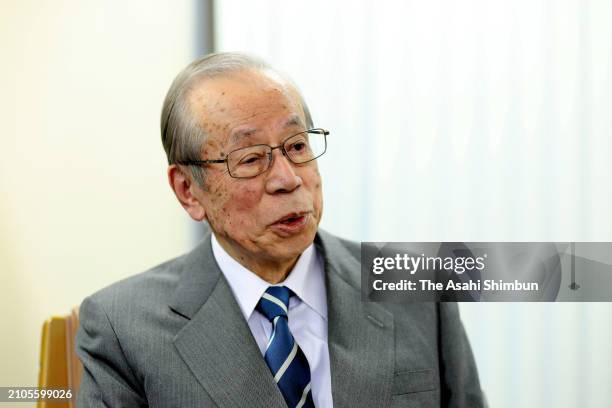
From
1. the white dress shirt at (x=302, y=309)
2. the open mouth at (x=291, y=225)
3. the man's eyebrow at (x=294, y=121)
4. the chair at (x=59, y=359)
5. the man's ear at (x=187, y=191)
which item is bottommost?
the chair at (x=59, y=359)

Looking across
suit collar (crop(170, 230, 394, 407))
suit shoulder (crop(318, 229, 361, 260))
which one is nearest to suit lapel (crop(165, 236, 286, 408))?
suit collar (crop(170, 230, 394, 407))

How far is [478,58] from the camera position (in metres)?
2.36

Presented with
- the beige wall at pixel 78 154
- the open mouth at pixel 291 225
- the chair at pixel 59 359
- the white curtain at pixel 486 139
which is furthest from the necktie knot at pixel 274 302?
the white curtain at pixel 486 139

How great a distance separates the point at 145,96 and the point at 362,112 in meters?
0.74

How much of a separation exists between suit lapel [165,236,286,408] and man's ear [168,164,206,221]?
0.11 m

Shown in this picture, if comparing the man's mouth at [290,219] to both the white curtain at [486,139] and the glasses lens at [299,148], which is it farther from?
the white curtain at [486,139]

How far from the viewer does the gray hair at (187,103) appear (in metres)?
1.27

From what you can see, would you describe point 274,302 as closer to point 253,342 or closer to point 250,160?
point 253,342

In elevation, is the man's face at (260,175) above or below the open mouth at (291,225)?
above

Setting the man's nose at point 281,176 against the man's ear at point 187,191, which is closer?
the man's nose at point 281,176

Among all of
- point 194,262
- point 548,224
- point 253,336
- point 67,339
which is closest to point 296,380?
point 253,336

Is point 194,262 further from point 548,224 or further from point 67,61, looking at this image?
point 548,224

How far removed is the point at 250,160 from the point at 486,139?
1.29 metres

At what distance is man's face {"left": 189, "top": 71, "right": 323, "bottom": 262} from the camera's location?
48.1 inches
